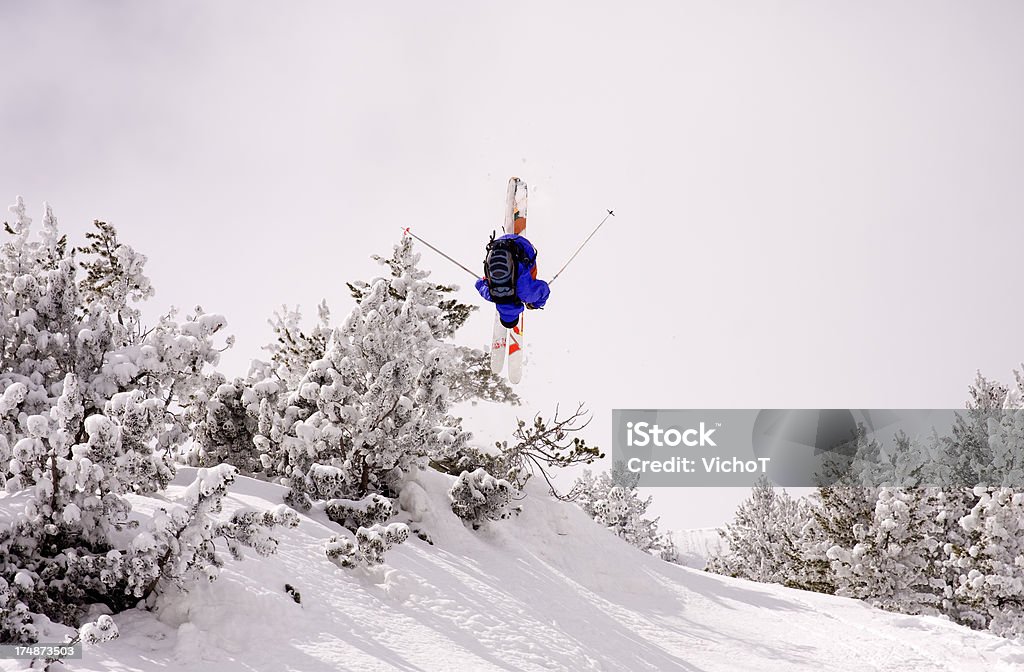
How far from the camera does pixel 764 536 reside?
3062 cm

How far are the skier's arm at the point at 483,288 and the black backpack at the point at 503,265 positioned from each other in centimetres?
50

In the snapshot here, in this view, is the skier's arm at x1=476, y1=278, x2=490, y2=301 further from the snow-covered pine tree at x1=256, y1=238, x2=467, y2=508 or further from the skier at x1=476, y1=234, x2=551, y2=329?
the snow-covered pine tree at x1=256, y1=238, x2=467, y2=508

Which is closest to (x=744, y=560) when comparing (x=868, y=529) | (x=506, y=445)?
(x=868, y=529)

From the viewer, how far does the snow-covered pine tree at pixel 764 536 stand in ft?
92.8

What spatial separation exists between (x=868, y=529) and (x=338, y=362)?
52.3ft

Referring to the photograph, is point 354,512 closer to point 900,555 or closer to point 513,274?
point 513,274

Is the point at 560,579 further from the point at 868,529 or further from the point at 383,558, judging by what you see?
the point at 868,529

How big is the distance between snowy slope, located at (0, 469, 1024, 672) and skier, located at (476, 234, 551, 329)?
4.08m

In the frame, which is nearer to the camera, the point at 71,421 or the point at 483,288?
the point at 71,421

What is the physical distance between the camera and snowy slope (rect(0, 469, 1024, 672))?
7348 millimetres

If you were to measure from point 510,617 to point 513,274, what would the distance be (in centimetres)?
464

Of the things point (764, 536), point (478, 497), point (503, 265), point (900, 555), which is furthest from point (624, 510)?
point (503, 265)

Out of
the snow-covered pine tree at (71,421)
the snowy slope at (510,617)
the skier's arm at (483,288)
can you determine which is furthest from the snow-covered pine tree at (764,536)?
the snow-covered pine tree at (71,421)

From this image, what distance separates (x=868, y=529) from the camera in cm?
2089
